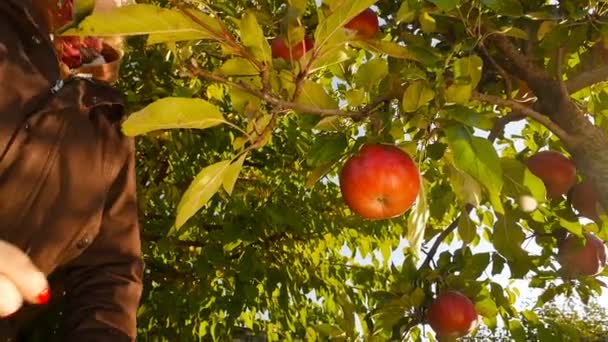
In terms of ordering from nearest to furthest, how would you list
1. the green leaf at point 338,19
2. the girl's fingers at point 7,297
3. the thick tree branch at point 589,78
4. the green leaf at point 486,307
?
the green leaf at point 338,19 < the girl's fingers at point 7,297 < the thick tree branch at point 589,78 < the green leaf at point 486,307

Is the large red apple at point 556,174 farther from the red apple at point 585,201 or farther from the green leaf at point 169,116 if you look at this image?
the green leaf at point 169,116

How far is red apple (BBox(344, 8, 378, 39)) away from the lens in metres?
1.90

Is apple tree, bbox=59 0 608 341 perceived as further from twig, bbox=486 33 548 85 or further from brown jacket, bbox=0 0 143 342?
brown jacket, bbox=0 0 143 342

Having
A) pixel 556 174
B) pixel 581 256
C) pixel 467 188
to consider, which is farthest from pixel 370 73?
pixel 581 256

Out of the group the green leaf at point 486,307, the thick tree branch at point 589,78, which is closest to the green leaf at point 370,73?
the thick tree branch at point 589,78

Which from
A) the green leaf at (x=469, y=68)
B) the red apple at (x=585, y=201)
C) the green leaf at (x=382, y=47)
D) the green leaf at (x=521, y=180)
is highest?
the green leaf at (x=382, y=47)

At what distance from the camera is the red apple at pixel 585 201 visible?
6.73 feet

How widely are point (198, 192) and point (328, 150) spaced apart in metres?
0.43

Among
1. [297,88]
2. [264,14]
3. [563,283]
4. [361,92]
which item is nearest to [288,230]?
[563,283]

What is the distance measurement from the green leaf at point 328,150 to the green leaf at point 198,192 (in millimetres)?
348

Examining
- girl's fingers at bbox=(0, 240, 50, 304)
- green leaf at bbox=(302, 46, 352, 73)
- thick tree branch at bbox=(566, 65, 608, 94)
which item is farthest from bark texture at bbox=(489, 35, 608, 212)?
girl's fingers at bbox=(0, 240, 50, 304)

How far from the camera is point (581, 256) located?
2322 millimetres

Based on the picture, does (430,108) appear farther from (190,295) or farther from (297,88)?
(190,295)

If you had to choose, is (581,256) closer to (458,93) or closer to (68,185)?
(458,93)
